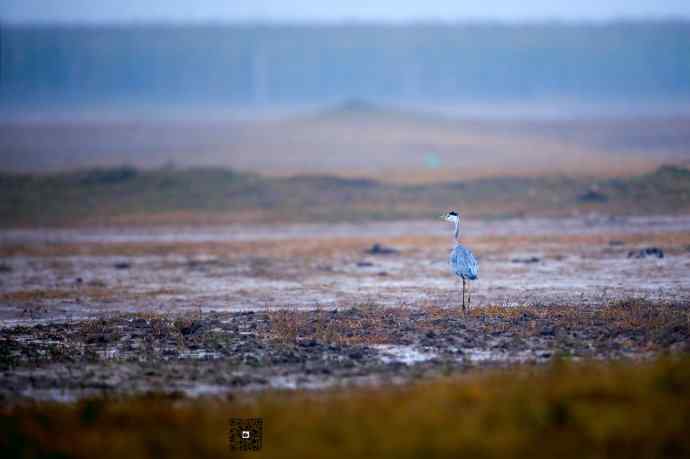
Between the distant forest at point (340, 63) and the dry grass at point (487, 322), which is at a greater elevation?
the distant forest at point (340, 63)

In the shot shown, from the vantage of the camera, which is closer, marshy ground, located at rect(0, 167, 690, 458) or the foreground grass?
the foreground grass

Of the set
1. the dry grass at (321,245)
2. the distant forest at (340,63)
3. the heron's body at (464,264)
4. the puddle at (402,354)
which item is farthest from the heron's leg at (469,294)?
the distant forest at (340,63)

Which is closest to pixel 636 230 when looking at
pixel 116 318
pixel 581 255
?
pixel 581 255

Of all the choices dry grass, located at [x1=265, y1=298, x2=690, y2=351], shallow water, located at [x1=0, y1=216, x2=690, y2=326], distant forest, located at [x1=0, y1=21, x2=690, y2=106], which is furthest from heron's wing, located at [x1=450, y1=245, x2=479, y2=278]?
distant forest, located at [x1=0, y1=21, x2=690, y2=106]

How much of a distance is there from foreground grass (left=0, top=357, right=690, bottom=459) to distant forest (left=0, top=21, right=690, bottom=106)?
10021cm

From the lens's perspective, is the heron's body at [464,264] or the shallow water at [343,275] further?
the shallow water at [343,275]

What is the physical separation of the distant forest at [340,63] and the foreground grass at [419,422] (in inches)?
3945

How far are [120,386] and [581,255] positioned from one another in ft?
43.8

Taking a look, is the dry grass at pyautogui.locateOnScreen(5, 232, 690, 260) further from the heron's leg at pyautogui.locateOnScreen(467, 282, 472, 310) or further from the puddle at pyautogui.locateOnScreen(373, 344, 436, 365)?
the puddle at pyautogui.locateOnScreen(373, 344, 436, 365)

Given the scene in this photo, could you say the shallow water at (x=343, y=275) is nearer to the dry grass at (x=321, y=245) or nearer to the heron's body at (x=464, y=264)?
the dry grass at (x=321, y=245)

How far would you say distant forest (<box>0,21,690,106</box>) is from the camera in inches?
4446

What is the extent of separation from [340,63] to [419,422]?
125m

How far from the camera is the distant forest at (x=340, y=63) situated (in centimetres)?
11294

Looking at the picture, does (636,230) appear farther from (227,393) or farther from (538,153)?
(538,153)
